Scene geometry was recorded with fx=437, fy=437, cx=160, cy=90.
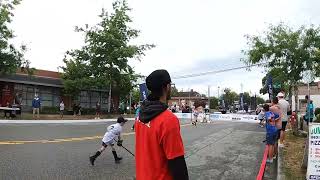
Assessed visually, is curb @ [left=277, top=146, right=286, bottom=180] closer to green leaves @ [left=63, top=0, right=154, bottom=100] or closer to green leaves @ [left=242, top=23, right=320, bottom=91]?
green leaves @ [left=242, top=23, right=320, bottom=91]

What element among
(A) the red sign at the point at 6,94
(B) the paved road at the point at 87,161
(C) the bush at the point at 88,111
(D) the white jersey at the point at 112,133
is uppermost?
(A) the red sign at the point at 6,94

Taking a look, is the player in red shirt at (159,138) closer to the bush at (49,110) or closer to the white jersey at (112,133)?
the white jersey at (112,133)

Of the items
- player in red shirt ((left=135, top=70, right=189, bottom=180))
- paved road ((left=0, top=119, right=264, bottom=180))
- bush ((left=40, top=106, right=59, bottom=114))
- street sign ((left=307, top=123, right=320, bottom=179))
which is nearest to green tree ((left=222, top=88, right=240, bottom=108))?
bush ((left=40, top=106, right=59, bottom=114))

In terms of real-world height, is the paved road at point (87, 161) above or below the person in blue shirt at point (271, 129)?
below

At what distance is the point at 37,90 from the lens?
141 feet

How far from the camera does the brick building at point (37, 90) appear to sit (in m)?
39.4

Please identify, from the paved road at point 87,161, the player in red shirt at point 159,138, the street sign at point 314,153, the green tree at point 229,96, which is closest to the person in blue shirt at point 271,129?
the paved road at point 87,161

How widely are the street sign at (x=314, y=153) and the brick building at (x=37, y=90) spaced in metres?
31.4

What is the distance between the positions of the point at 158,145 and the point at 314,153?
20.7ft

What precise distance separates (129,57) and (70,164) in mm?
35134

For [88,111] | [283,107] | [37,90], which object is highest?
[37,90]

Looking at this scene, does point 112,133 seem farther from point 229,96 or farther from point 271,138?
point 229,96

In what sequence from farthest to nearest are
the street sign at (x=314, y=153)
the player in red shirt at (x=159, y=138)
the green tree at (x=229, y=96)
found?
the green tree at (x=229, y=96) → the street sign at (x=314, y=153) → the player in red shirt at (x=159, y=138)

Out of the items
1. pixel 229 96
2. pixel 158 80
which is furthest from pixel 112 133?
pixel 229 96
